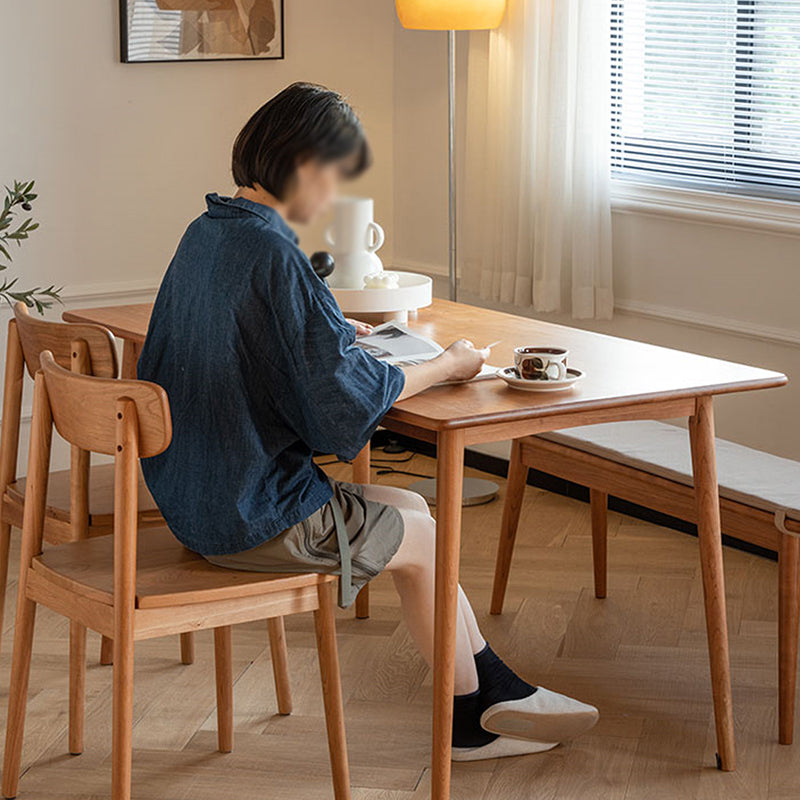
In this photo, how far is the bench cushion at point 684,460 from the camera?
255cm

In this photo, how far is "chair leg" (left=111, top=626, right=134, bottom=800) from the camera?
6.41 ft

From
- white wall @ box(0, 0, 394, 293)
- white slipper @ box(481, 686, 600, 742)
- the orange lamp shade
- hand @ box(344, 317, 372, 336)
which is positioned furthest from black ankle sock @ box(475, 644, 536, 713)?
the orange lamp shade

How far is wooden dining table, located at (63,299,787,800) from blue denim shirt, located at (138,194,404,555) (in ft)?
0.43

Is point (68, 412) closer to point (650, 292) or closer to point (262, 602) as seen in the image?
point (262, 602)

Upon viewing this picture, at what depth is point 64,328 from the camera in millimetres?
2373

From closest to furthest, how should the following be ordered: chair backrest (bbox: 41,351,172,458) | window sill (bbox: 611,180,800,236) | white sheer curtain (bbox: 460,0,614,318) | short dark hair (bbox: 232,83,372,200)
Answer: short dark hair (bbox: 232,83,372,200), chair backrest (bbox: 41,351,172,458), window sill (bbox: 611,180,800,236), white sheer curtain (bbox: 460,0,614,318)

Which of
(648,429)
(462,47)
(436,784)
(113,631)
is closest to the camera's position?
(113,631)

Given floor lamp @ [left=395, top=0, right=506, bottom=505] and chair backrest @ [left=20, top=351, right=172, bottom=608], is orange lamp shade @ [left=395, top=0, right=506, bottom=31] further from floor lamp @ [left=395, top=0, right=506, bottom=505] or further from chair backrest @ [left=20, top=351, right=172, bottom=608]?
chair backrest @ [left=20, top=351, right=172, bottom=608]

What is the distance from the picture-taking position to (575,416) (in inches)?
86.3

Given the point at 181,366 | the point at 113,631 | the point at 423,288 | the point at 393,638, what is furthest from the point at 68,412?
the point at 393,638

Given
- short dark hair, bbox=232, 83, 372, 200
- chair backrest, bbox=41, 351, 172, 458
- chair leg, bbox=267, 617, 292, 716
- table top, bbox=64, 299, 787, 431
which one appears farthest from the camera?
chair leg, bbox=267, 617, 292, 716

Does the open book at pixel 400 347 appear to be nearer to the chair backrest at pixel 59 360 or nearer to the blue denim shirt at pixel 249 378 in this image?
the blue denim shirt at pixel 249 378

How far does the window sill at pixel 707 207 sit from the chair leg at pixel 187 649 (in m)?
Result: 1.73

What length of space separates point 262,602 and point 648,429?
125 cm
